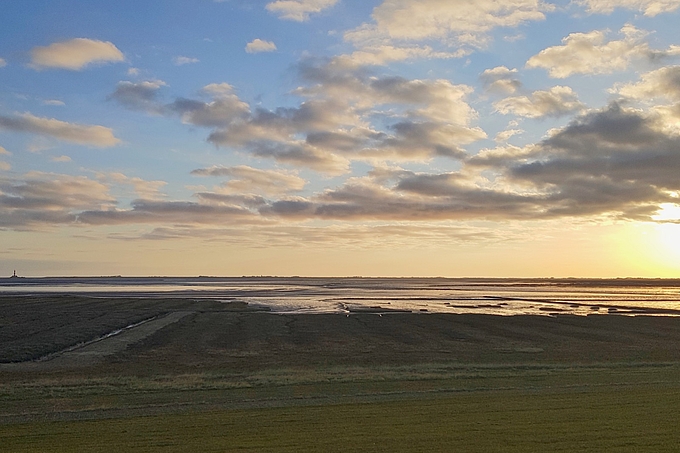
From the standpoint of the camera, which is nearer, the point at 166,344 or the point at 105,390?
the point at 105,390

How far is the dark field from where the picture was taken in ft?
47.6

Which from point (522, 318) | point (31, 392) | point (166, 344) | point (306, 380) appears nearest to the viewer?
point (31, 392)

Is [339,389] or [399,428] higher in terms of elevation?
[399,428]

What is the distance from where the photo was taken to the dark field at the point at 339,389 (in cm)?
1451

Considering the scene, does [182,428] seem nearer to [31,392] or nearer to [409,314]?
[31,392]

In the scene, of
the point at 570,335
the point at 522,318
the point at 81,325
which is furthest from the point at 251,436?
the point at 522,318

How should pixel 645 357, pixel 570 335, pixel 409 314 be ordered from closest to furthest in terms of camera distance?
pixel 645 357
pixel 570 335
pixel 409 314

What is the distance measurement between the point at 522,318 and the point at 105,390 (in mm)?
45712

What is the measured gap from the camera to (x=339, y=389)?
2198cm

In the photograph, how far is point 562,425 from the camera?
50.1ft

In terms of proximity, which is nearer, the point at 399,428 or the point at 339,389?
the point at 399,428

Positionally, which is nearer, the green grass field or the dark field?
the green grass field

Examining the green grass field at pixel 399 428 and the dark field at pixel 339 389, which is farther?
the dark field at pixel 339 389

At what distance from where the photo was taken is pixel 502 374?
25906mm
